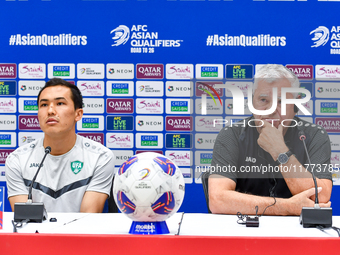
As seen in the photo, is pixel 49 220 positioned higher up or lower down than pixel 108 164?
lower down

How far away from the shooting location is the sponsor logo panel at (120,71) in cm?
254

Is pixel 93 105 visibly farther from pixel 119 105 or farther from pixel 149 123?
pixel 149 123

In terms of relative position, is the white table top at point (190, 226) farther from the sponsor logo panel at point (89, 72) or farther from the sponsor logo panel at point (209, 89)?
the sponsor logo panel at point (89, 72)

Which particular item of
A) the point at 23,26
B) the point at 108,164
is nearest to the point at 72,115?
the point at 108,164

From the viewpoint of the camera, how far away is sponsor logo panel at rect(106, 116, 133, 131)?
8.39 ft

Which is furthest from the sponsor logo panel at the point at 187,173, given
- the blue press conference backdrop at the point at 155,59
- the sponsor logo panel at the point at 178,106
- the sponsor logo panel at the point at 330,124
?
the sponsor logo panel at the point at 330,124

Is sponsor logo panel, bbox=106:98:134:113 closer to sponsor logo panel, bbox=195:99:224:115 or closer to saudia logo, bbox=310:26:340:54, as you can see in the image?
sponsor logo panel, bbox=195:99:224:115

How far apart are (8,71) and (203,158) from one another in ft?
5.76

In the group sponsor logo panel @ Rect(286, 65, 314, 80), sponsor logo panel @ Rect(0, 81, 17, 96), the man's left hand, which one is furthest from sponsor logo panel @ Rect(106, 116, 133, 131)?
sponsor logo panel @ Rect(286, 65, 314, 80)

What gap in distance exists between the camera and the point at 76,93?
201cm

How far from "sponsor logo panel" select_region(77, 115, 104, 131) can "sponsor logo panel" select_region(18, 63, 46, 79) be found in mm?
496
